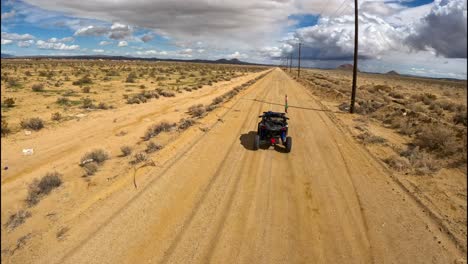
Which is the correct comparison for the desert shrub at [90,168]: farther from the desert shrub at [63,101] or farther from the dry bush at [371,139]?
the desert shrub at [63,101]

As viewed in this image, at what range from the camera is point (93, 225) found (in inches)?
272

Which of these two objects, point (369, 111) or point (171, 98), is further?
point (171, 98)

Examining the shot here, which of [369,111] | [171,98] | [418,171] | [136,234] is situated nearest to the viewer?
[136,234]

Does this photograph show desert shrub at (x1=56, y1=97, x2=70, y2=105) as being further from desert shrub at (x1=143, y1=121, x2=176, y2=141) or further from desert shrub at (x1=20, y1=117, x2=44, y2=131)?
desert shrub at (x1=143, y1=121, x2=176, y2=141)

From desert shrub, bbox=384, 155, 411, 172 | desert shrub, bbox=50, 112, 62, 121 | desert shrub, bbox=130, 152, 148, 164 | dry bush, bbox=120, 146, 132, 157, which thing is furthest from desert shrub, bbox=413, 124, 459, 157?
desert shrub, bbox=50, 112, 62, 121

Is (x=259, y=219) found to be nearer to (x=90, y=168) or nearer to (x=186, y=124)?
(x=90, y=168)

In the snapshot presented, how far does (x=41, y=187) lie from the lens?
27.9ft

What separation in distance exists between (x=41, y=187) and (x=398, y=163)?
12.0 m

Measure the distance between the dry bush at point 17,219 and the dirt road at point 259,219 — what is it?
4.72 feet

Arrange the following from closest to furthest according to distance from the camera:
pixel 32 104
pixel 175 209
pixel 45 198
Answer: pixel 175 209
pixel 45 198
pixel 32 104

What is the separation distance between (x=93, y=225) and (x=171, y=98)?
73.4ft

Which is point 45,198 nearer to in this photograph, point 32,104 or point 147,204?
point 147,204

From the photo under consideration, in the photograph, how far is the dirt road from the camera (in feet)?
20.1

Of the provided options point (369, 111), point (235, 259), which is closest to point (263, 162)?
point (235, 259)
